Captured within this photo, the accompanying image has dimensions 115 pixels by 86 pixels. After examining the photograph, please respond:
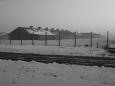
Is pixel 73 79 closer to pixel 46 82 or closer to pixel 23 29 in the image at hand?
pixel 46 82

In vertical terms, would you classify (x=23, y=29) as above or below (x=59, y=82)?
above

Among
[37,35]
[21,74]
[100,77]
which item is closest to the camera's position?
[100,77]

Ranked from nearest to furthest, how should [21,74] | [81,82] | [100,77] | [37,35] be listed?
[81,82] < [100,77] < [21,74] < [37,35]

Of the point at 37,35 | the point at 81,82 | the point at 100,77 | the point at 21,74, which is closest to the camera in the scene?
the point at 81,82

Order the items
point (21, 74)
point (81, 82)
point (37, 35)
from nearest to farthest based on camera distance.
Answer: point (81, 82) → point (21, 74) → point (37, 35)

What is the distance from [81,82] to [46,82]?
4.16 ft

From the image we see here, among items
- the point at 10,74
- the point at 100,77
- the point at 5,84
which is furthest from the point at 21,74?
the point at 100,77

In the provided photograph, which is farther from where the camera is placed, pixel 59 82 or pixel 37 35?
pixel 37 35

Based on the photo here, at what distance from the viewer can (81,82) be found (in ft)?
22.2

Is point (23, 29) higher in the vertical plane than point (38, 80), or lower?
higher

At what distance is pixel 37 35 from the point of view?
66.4 metres

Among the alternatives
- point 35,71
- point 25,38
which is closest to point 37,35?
point 25,38

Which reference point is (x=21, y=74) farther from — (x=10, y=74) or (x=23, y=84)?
(x=23, y=84)

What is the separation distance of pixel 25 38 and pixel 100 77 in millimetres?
61477
